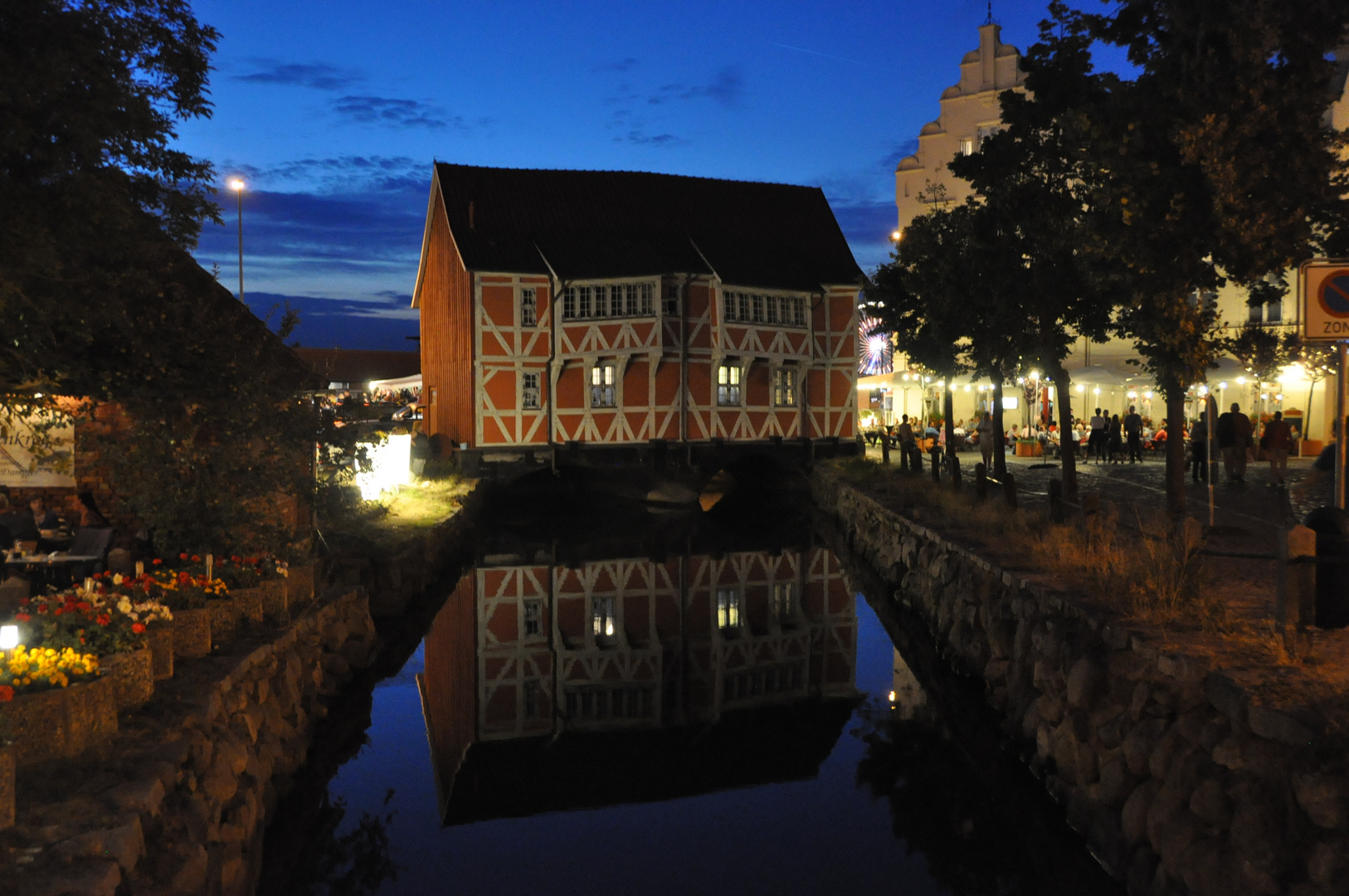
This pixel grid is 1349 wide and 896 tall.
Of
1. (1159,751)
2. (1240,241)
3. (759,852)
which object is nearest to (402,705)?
(759,852)

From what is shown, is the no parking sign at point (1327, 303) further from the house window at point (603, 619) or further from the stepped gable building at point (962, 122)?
the stepped gable building at point (962, 122)

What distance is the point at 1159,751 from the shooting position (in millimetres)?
6547

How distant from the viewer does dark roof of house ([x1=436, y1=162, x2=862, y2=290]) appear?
3184 cm

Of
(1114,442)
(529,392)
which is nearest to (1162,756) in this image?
(1114,442)

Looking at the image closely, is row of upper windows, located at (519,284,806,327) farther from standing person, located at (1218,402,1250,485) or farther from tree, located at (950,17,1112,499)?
tree, located at (950,17,1112,499)

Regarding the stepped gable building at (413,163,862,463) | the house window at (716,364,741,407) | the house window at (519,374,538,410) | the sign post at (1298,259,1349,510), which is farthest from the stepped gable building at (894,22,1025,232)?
the sign post at (1298,259,1349,510)

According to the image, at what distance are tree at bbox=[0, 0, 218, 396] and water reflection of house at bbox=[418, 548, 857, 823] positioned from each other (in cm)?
513

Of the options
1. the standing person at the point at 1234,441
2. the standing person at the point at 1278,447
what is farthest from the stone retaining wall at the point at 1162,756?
the standing person at the point at 1234,441

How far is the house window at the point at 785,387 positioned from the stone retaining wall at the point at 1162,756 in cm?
2296

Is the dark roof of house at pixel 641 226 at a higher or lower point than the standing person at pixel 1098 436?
higher

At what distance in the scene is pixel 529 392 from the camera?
104ft

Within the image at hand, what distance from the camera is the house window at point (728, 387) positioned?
3300 cm

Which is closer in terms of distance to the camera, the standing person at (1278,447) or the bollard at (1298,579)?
the bollard at (1298,579)

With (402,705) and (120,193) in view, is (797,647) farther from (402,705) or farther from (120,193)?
(120,193)
